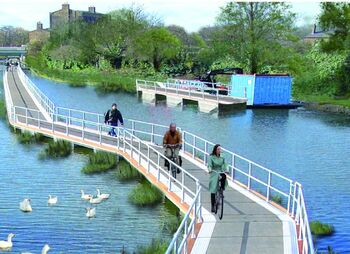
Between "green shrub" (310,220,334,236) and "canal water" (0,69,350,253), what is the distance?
0.23m

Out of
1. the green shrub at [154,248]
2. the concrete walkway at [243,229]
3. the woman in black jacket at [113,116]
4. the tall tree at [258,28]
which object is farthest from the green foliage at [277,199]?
the tall tree at [258,28]

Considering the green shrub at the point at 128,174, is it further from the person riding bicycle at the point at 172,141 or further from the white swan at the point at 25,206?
the white swan at the point at 25,206

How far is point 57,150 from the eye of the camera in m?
27.1

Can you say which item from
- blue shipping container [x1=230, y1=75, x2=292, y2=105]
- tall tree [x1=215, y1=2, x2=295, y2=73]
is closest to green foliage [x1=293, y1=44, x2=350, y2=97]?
tall tree [x1=215, y1=2, x2=295, y2=73]

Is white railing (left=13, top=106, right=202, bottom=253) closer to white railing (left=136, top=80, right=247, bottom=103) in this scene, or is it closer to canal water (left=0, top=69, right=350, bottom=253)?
canal water (left=0, top=69, right=350, bottom=253)

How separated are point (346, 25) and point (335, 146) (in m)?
33.8

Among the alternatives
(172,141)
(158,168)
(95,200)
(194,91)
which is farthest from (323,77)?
(95,200)

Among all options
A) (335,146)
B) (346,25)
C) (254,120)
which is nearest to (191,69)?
(346,25)

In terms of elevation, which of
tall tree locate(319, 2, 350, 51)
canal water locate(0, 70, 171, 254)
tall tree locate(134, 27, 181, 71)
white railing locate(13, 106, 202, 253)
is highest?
tall tree locate(319, 2, 350, 51)

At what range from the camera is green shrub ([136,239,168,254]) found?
13.8 meters

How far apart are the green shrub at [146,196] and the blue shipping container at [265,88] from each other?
105ft

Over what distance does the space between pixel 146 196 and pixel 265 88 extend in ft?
111

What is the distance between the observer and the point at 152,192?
61.8 feet

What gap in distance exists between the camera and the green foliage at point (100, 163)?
2359cm
